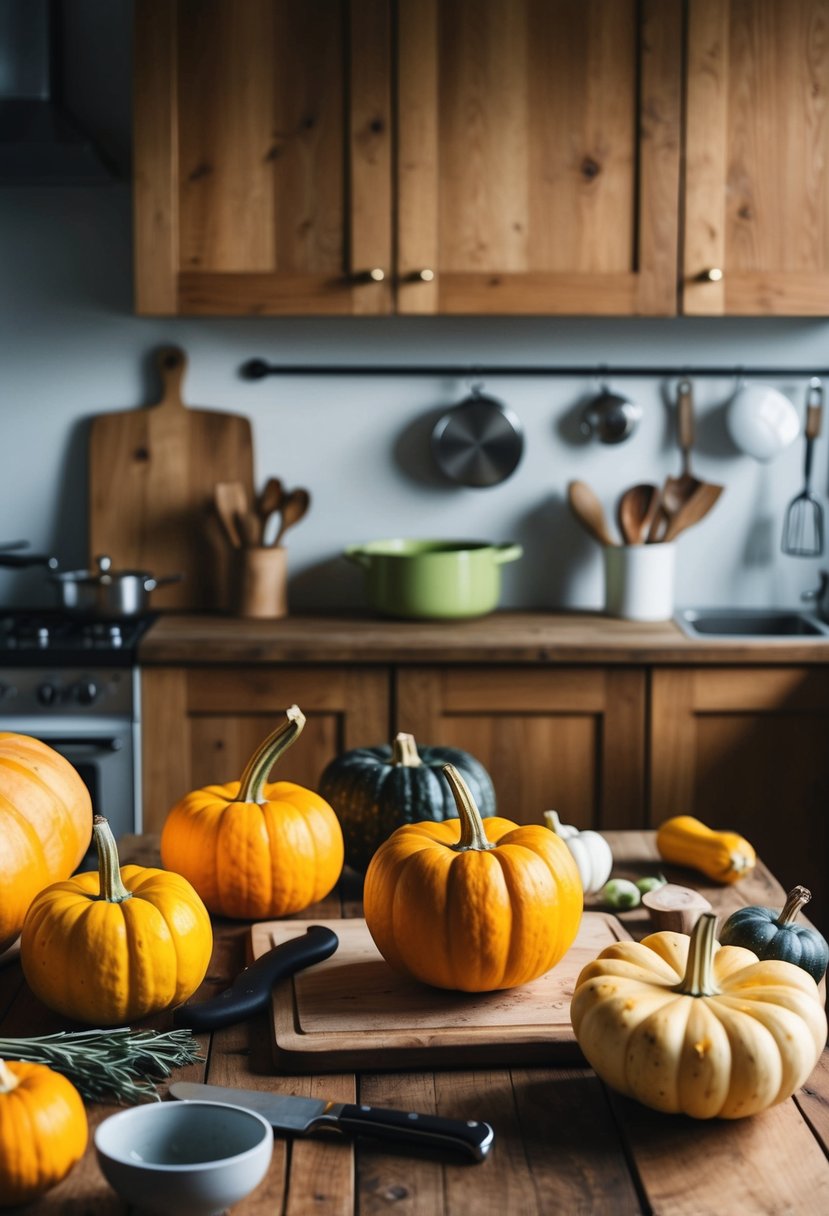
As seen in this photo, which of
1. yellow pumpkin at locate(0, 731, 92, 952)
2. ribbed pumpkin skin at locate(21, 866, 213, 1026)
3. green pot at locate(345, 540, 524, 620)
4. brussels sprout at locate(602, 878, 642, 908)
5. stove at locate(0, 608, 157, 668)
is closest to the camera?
ribbed pumpkin skin at locate(21, 866, 213, 1026)

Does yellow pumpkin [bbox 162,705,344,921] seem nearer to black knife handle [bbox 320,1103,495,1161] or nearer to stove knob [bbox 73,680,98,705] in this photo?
black knife handle [bbox 320,1103,495,1161]

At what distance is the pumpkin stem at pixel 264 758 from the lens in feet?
4.28

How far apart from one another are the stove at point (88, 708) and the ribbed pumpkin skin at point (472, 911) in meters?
1.71

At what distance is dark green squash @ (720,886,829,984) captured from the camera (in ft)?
3.82

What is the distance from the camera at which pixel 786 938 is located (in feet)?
3.85

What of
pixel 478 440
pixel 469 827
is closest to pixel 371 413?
pixel 478 440

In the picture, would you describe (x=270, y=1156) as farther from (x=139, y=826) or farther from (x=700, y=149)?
(x=700, y=149)

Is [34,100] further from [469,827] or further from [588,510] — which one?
[469,827]

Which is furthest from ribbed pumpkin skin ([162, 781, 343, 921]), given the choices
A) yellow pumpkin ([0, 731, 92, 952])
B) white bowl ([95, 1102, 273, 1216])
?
white bowl ([95, 1102, 273, 1216])

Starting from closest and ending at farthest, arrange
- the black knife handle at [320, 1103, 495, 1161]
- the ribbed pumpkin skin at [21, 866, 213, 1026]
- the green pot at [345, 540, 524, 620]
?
the black knife handle at [320, 1103, 495, 1161]
the ribbed pumpkin skin at [21, 866, 213, 1026]
the green pot at [345, 540, 524, 620]

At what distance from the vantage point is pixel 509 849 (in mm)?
1194

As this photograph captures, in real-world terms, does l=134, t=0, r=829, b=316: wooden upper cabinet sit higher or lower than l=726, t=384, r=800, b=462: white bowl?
higher

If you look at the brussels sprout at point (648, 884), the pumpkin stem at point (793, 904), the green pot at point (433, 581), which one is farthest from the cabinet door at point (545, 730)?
the pumpkin stem at point (793, 904)

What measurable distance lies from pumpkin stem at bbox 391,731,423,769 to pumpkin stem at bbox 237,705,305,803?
7.5 inches
